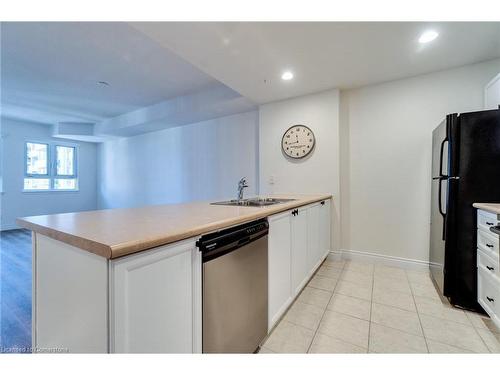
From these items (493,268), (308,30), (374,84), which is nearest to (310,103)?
(374,84)

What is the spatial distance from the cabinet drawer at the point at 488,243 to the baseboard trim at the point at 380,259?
100 centimetres

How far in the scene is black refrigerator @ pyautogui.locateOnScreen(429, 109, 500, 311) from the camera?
167cm

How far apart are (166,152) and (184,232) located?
14.8ft

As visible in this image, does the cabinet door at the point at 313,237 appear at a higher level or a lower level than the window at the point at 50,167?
lower

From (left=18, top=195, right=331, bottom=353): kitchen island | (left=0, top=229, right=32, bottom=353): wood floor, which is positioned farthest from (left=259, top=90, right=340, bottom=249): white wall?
(left=0, top=229, right=32, bottom=353): wood floor

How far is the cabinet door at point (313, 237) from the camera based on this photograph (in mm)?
2152

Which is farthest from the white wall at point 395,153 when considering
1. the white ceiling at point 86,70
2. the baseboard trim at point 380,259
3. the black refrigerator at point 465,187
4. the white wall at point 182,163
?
the white ceiling at point 86,70

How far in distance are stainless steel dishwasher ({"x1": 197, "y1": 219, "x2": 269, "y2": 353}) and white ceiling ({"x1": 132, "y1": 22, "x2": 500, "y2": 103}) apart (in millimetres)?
1559

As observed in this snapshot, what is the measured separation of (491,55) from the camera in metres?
2.11

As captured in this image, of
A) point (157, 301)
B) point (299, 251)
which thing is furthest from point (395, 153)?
point (157, 301)

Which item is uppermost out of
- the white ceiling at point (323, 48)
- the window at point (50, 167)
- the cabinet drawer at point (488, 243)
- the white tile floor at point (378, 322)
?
the white ceiling at point (323, 48)

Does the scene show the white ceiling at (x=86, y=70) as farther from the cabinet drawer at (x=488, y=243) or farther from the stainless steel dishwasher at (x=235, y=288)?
the cabinet drawer at (x=488, y=243)

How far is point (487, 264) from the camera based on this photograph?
1.55m
